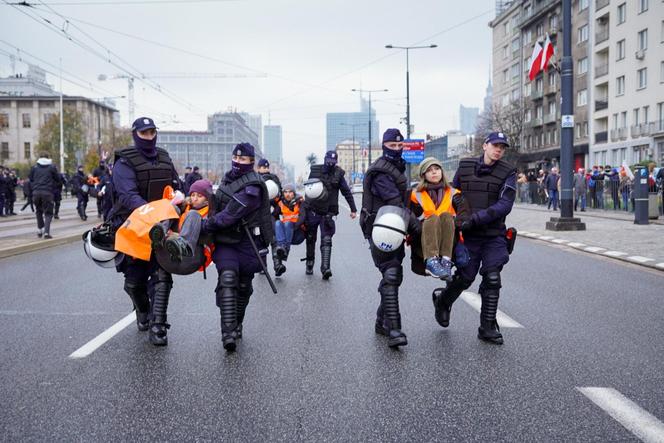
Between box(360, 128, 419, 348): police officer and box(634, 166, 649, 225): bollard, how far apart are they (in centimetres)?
1501

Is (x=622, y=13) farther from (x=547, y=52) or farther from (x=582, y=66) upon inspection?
(x=547, y=52)

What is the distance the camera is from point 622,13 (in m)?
49.7

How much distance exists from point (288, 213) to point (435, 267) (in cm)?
517

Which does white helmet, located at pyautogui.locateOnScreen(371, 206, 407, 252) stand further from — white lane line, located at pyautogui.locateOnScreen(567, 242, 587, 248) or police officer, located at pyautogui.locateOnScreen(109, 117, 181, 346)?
white lane line, located at pyautogui.locateOnScreen(567, 242, 587, 248)

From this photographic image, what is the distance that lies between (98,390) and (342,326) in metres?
2.53

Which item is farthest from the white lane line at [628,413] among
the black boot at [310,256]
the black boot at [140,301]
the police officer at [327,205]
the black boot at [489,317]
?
the black boot at [310,256]

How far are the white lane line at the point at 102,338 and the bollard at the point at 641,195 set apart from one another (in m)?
15.8

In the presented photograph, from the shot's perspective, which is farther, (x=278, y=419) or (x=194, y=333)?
(x=194, y=333)

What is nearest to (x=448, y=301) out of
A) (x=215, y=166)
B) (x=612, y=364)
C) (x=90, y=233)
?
(x=612, y=364)

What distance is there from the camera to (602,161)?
54500mm

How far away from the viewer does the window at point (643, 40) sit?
4616 cm

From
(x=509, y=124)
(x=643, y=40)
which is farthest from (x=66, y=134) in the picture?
(x=643, y=40)

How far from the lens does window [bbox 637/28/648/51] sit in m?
46.2

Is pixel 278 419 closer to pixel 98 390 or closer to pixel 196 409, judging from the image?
pixel 196 409
